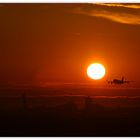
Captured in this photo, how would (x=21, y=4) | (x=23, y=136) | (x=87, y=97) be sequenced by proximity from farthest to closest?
(x=87, y=97) < (x=21, y=4) < (x=23, y=136)

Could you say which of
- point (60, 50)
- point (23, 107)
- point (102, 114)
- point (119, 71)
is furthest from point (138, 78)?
point (23, 107)

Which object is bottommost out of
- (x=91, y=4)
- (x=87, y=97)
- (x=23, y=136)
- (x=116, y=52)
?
(x=23, y=136)

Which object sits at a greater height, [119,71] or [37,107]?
[119,71]

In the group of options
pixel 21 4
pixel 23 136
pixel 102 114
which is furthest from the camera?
pixel 102 114

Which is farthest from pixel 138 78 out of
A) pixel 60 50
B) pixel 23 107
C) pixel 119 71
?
pixel 23 107

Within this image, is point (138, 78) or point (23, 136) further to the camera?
point (138, 78)

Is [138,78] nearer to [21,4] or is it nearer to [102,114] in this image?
[102,114]
